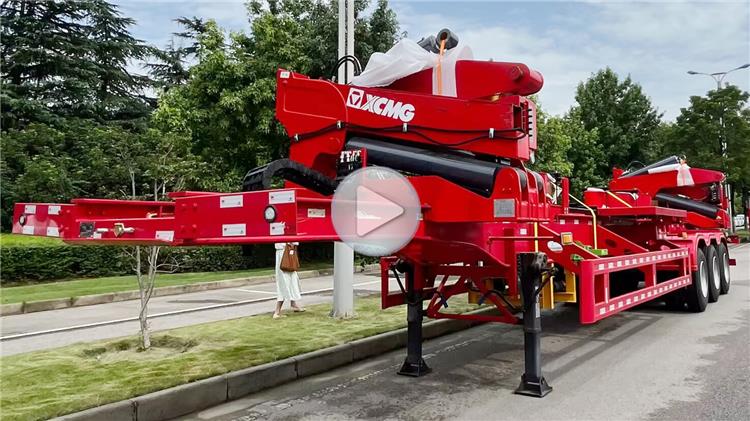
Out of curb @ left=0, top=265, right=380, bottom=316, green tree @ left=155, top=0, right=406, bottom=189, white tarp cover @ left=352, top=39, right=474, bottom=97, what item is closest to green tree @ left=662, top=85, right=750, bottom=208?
green tree @ left=155, top=0, right=406, bottom=189

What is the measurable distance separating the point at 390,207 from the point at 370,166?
66 cm

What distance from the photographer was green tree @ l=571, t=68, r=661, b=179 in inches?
1401

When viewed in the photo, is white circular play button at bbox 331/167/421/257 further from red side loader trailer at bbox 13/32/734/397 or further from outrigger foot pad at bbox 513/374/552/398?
outrigger foot pad at bbox 513/374/552/398

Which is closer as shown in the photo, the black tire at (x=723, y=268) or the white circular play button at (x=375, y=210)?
the white circular play button at (x=375, y=210)

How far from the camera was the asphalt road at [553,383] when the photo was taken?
15.6ft

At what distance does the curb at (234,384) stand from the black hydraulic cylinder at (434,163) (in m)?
2.35

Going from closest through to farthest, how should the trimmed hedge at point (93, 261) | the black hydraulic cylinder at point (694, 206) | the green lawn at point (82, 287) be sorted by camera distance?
the black hydraulic cylinder at point (694, 206), the green lawn at point (82, 287), the trimmed hedge at point (93, 261)

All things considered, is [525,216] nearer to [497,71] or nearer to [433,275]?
[497,71]

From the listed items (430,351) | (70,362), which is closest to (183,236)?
(70,362)

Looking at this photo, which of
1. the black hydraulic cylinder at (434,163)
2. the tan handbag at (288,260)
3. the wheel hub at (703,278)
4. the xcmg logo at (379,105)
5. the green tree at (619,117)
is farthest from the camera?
the green tree at (619,117)

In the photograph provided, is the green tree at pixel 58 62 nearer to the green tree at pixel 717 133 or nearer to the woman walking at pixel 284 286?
the woman walking at pixel 284 286

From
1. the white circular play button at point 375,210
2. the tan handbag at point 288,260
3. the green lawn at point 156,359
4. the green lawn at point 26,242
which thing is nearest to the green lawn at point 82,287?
the green lawn at point 26,242

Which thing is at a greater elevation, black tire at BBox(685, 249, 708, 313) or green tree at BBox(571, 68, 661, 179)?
green tree at BBox(571, 68, 661, 179)

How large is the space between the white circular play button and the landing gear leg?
159 centimetres
